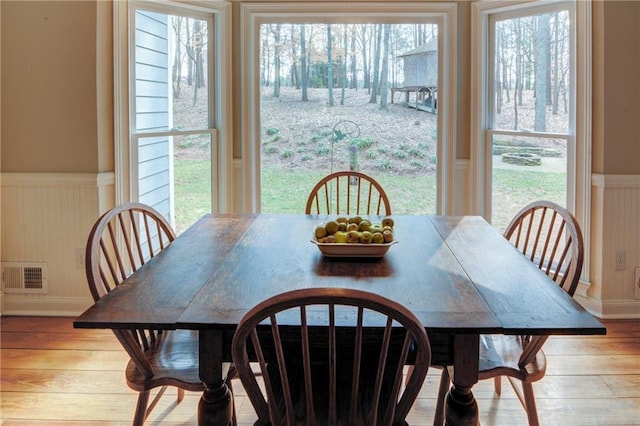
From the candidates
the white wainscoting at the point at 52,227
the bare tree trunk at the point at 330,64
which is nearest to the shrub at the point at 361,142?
the bare tree trunk at the point at 330,64

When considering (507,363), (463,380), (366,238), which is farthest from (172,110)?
(463,380)

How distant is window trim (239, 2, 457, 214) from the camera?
3762mm

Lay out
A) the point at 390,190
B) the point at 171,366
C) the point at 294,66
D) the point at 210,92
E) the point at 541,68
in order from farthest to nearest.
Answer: the point at 390,190, the point at 294,66, the point at 210,92, the point at 541,68, the point at 171,366

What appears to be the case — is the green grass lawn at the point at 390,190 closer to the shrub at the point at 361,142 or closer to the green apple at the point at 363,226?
the shrub at the point at 361,142

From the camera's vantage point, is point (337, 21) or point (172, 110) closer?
point (172, 110)

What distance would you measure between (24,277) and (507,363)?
298 centimetres

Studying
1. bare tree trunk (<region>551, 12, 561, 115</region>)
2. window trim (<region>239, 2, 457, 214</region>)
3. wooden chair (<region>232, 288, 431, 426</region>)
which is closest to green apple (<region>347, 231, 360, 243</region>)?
wooden chair (<region>232, 288, 431, 426</region>)

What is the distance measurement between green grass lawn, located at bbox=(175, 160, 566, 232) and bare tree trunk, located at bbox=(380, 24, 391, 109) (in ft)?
1.91

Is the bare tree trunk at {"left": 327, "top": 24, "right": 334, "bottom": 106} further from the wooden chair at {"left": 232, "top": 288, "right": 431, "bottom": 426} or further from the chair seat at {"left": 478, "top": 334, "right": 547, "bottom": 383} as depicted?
the wooden chair at {"left": 232, "top": 288, "right": 431, "bottom": 426}

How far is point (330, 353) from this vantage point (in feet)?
3.99

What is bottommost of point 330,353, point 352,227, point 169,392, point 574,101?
point 169,392

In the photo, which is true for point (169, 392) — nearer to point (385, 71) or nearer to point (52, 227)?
point (52, 227)

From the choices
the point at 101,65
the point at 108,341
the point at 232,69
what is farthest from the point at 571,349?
the point at 101,65

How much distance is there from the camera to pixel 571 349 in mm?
2850
